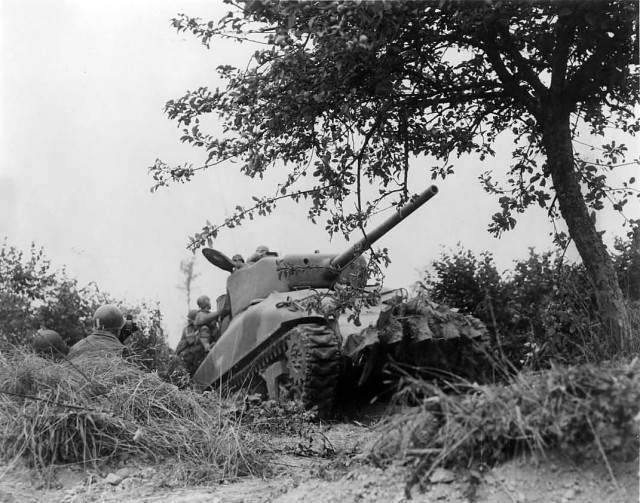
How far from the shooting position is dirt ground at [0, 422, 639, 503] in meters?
3.57

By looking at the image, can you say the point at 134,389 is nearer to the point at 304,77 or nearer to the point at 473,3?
the point at 304,77

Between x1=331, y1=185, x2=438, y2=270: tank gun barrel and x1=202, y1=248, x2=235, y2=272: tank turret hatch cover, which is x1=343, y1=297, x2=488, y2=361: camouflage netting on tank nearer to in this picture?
x1=331, y1=185, x2=438, y2=270: tank gun barrel

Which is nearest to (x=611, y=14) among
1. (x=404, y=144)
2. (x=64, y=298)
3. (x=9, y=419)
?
(x=404, y=144)

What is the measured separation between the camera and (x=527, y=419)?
3.61 metres

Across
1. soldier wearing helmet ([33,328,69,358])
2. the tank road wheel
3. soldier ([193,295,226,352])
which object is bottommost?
the tank road wheel

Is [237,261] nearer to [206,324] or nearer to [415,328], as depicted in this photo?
[206,324]

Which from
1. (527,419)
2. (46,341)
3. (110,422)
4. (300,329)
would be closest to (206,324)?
(300,329)

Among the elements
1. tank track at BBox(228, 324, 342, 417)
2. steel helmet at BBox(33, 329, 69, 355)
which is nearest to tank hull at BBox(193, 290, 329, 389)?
tank track at BBox(228, 324, 342, 417)

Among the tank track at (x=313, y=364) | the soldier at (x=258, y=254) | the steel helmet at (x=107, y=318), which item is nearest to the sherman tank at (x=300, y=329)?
the tank track at (x=313, y=364)

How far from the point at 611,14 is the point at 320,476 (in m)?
4.24

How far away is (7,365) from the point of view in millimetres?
6504

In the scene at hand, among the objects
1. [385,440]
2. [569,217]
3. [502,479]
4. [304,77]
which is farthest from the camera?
[569,217]

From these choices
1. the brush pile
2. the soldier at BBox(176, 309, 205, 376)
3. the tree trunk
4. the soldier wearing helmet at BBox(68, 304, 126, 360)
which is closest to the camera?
the brush pile

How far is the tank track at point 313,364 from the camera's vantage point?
873 centimetres
